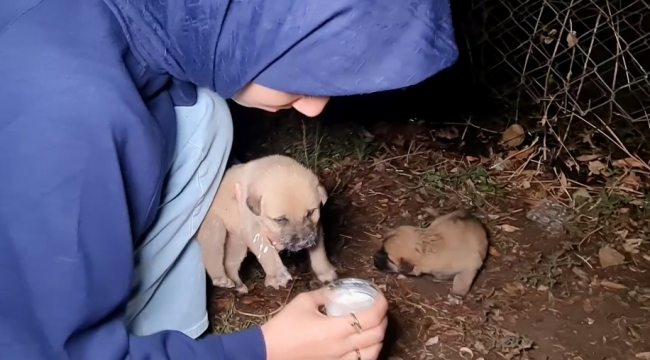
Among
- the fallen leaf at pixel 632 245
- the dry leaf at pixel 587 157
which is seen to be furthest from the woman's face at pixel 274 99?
the dry leaf at pixel 587 157

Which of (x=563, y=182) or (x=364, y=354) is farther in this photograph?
(x=563, y=182)

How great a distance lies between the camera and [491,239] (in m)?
3.60

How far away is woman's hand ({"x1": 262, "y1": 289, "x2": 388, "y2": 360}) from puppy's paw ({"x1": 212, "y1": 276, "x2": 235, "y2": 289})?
1.28 metres

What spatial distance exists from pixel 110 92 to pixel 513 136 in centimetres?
307

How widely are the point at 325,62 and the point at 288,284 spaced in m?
1.88

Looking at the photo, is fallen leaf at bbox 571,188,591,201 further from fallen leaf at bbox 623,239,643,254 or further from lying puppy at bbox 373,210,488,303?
lying puppy at bbox 373,210,488,303

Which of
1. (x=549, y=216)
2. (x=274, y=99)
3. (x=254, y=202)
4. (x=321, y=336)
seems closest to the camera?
(x=274, y=99)

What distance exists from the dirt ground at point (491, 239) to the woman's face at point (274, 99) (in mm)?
1455

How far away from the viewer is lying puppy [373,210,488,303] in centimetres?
322

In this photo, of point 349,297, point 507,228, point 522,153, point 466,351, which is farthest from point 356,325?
point 522,153

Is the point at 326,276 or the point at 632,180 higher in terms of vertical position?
the point at 326,276

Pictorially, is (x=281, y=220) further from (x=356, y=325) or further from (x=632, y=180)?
(x=632, y=180)

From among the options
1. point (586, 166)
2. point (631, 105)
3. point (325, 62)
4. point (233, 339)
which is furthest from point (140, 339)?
point (631, 105)

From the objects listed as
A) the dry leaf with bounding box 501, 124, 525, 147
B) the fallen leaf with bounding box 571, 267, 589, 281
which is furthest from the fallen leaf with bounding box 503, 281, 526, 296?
the dry leaf with bounding box 501, 124, 525, 147
